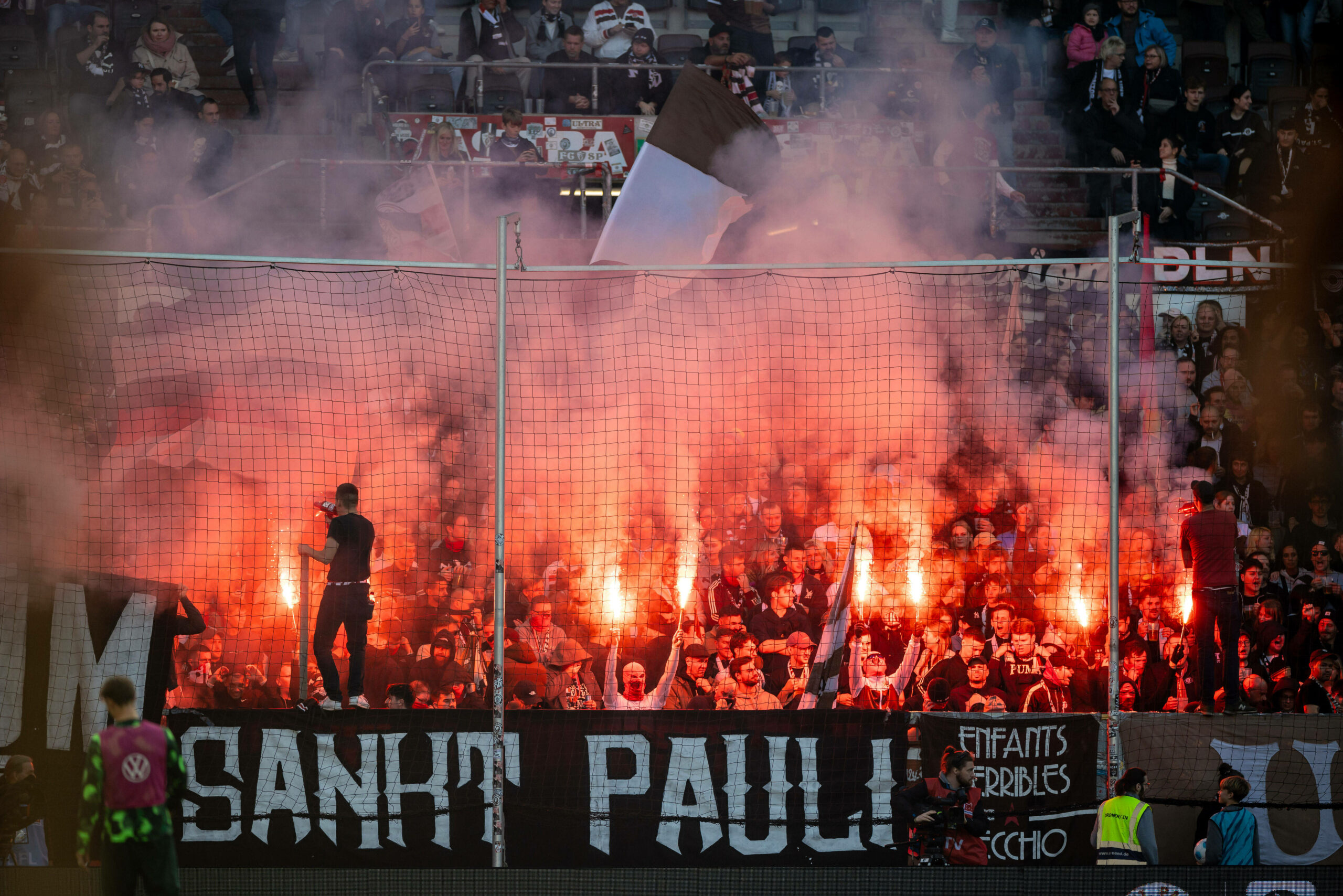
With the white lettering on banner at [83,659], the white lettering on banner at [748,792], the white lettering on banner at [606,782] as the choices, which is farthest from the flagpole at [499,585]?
the white lettering on banner at [83,659]

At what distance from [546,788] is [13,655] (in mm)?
2891

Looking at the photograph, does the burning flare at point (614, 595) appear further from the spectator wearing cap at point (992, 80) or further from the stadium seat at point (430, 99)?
the spectator wearing cap at point (992, 80)

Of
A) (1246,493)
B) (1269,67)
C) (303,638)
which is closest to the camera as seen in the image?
(303,638)

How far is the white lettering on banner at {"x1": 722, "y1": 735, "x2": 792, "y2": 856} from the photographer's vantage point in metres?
6.71

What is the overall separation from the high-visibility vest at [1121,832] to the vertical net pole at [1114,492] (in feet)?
0.53

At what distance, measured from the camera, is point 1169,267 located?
36.2ft

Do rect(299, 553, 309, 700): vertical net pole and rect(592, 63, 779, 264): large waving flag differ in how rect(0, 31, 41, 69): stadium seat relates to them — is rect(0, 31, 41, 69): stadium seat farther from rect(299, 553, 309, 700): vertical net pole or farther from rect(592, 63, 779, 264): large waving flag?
rect(299, 553, 309, 700): vertical net pole

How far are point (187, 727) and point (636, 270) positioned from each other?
3.23m

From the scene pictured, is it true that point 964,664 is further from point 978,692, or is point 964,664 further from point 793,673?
point 793,673

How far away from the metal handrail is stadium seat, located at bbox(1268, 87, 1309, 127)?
3.72 m

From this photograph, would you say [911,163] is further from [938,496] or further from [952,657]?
[952,657]

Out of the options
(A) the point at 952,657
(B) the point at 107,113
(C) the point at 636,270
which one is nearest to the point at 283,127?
(B) the point at 107,113

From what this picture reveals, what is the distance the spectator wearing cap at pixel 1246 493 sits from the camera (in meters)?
9.56

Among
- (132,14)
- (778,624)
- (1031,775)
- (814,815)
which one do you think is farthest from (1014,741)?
(132,14)
